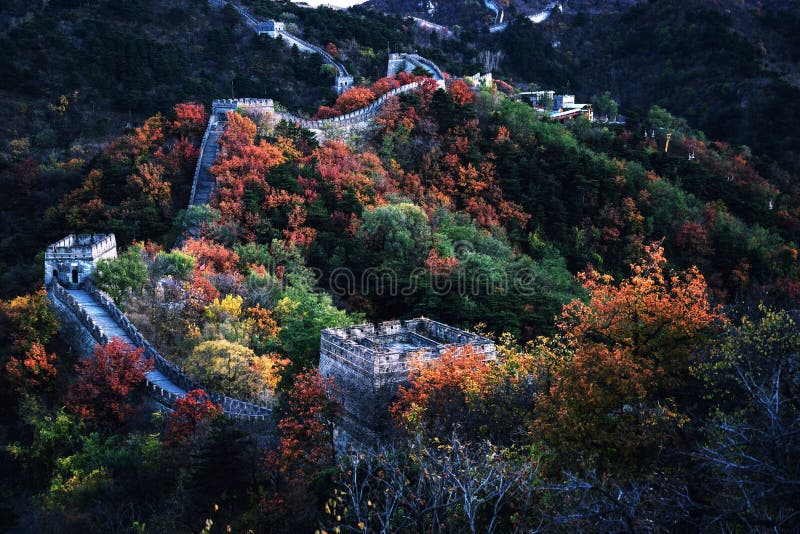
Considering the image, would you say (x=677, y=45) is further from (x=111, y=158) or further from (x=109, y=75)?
(x=111, y=158)

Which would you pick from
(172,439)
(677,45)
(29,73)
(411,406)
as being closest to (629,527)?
(411,406)

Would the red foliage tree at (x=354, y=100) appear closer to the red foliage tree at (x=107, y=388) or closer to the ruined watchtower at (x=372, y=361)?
the red foliage tree at (x=107, y=388)

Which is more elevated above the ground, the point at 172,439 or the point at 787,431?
the point at 787,431

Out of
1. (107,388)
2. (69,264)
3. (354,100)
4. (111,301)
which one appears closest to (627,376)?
(107,388)

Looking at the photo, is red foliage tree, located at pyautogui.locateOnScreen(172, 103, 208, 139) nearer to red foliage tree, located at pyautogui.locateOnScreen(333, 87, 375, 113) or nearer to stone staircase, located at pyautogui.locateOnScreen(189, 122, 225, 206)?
stone staircase, located at pyautogui.locateOnScreen(189, 122, 225, 206)

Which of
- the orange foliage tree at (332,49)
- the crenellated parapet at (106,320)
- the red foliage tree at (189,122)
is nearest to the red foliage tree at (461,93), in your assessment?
the red foliage tree at (189,122)
